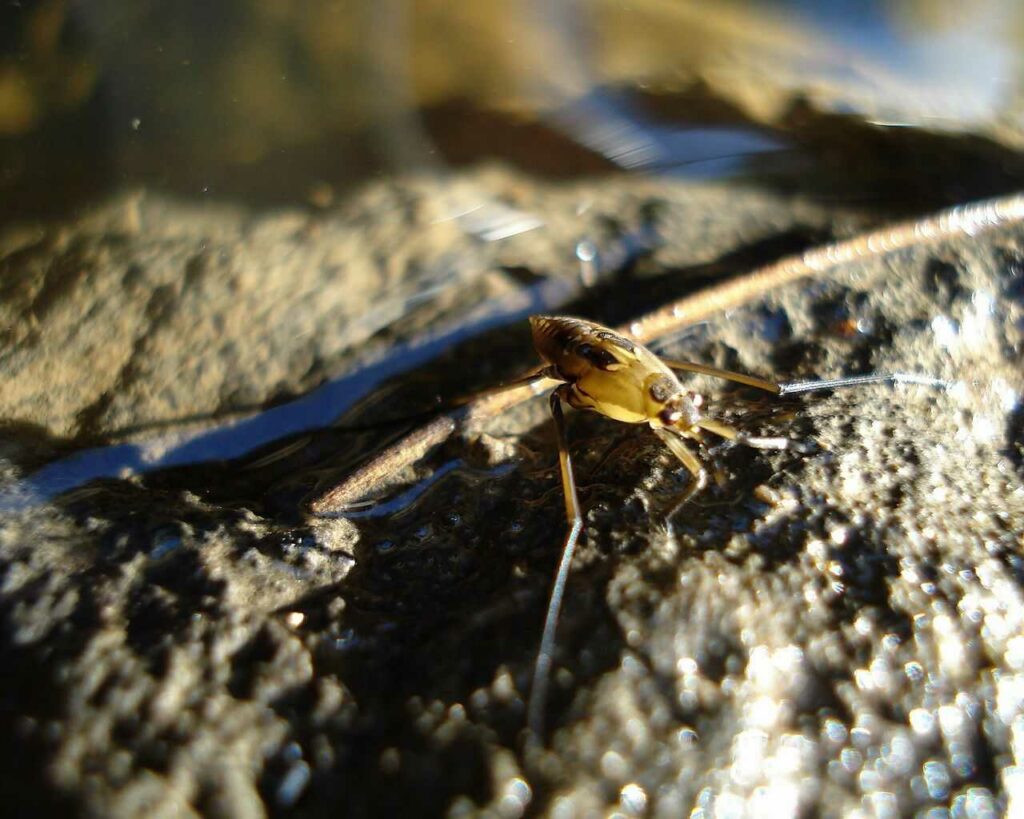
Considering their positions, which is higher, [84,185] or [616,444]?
[84,185]

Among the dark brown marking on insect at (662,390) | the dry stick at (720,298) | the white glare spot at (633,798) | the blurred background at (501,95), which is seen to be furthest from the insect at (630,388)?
the blurred background at (501,95)

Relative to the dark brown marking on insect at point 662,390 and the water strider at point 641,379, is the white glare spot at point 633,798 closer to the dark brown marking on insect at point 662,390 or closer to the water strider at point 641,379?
the water strider at point 641,379

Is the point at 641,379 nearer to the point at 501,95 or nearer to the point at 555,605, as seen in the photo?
the point at 555,605

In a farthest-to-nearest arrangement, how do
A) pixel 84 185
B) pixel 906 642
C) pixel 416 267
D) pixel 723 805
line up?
1. pixel 416 267
2. pixel 84 185
3. pixel 906 642
4. pixel 723 805

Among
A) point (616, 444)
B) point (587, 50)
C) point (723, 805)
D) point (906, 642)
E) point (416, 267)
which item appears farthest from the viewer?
point (587, 50)

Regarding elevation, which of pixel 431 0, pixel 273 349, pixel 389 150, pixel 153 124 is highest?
pixel 431 0

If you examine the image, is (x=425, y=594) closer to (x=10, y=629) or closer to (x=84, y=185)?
(x=10, y=629)

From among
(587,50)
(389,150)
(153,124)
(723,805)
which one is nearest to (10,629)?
(723,805)

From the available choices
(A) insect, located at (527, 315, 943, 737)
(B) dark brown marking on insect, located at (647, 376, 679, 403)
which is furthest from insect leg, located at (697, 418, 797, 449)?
(B) dark brown marking on insect, located at (647, 376, 679, 403)
